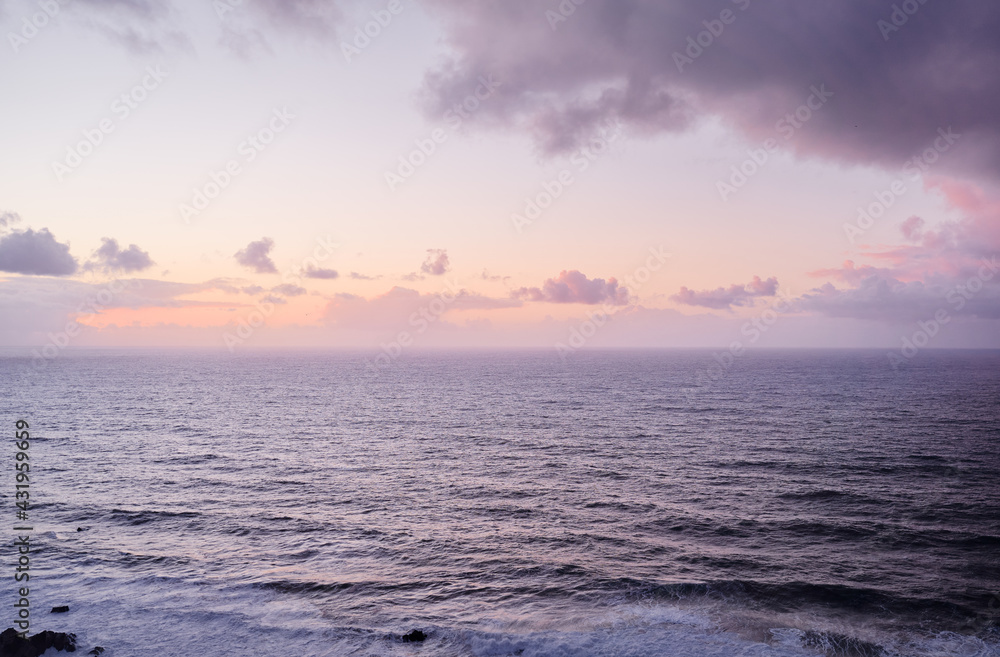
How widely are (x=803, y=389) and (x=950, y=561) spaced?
102976 mm

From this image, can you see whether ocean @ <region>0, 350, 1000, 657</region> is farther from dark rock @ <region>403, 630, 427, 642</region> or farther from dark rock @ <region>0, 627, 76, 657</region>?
dark rock @ <region>0, 627, 76, 657</region>

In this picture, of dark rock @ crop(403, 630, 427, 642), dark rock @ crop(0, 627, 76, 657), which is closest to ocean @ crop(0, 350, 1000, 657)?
dark rock @ crop(403, 630, 427, 642)

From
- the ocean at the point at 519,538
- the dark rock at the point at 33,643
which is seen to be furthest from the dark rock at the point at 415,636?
the dark rock at the point at 33,643

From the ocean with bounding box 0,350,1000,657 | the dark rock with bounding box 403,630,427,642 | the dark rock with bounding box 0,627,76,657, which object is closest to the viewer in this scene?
the dark rock with bounding box 0,627,76,657

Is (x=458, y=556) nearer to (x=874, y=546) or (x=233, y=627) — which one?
(x=233, y=627)

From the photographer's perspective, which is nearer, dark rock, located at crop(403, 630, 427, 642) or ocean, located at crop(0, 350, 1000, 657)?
dark rock, located at crop(403, 630, 427, 642)

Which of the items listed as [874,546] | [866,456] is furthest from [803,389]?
[874,546]

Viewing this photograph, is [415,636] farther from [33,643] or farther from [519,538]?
[33,643]

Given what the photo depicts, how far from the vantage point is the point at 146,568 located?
31.4 metres

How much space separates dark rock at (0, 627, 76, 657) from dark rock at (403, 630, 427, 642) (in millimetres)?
14265

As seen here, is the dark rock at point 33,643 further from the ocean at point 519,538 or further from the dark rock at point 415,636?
the dark rock at point 415,636

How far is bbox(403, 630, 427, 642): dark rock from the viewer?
24094 mm

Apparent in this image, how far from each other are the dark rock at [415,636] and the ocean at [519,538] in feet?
0.84

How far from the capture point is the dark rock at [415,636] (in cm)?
2409
